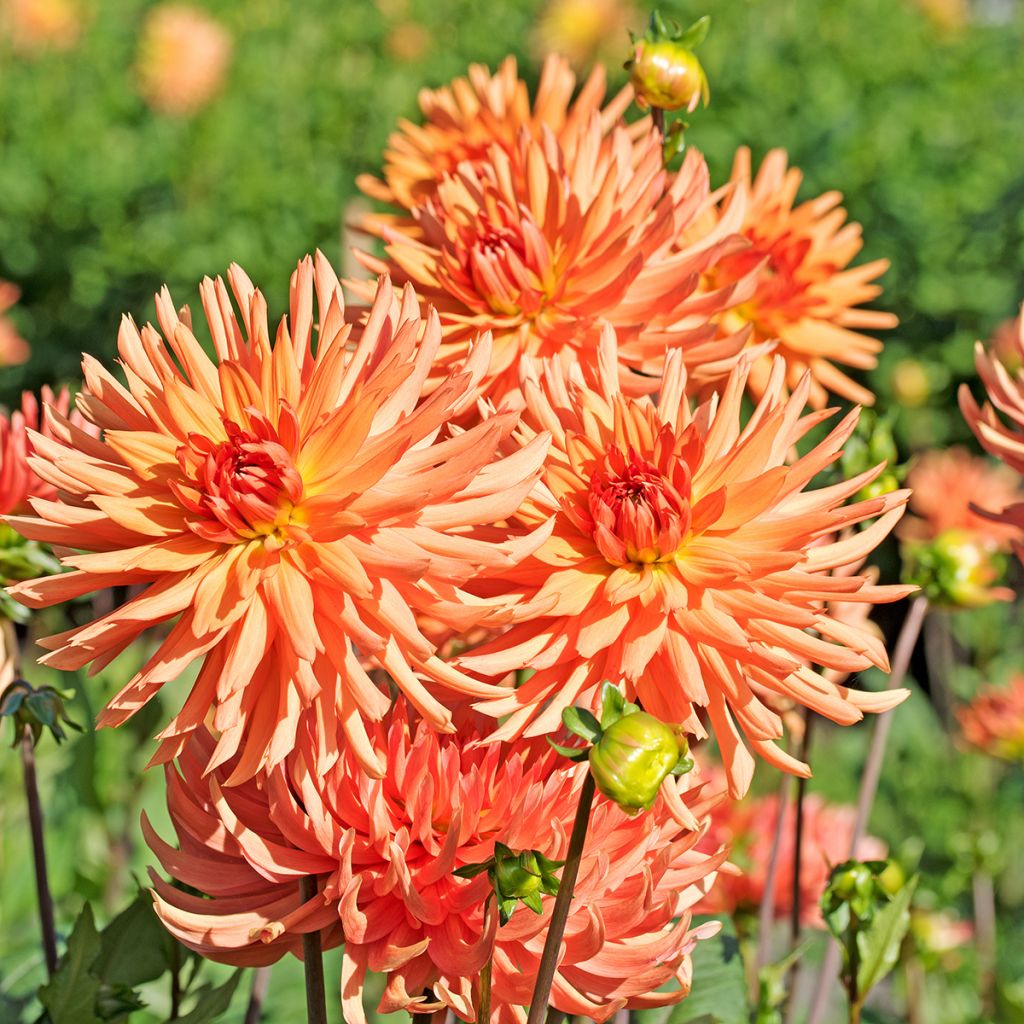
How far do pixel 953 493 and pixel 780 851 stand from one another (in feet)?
4.38

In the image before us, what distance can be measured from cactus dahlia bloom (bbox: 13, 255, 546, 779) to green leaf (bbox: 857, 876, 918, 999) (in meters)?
0.48

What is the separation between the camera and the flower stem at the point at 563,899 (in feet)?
2.27

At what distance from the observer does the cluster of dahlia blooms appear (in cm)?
75

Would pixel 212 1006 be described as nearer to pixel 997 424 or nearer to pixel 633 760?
pixel 633 760

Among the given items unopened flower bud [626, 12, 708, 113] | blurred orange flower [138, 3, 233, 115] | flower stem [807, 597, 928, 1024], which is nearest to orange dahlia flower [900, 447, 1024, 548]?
flower stem [807, 597, 928, 1024]

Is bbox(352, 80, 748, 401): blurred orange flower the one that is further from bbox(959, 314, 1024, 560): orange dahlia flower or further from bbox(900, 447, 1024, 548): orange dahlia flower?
bbox(900, 447, 1024, 548): orange dahlia flower

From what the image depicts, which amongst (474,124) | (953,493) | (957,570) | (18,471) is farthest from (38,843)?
(953,493)

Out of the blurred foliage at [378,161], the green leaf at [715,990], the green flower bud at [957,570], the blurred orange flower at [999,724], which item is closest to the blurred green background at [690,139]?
the blurred foliage at [378,161]

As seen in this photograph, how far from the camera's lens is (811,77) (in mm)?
4000

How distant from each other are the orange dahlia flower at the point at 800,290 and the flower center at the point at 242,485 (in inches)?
21.3

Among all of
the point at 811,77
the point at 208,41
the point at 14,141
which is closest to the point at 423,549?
the point at 811,77

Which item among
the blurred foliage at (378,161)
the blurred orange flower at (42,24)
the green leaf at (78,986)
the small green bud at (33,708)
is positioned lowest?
the green leaf at (78,986)

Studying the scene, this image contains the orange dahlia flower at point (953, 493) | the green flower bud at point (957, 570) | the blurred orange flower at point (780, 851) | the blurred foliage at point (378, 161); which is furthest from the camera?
the blurred foliage at point (378, 161)

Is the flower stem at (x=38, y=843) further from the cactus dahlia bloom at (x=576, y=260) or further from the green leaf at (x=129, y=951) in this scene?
the cactus dahlia bloom at (x=576, y=260)
